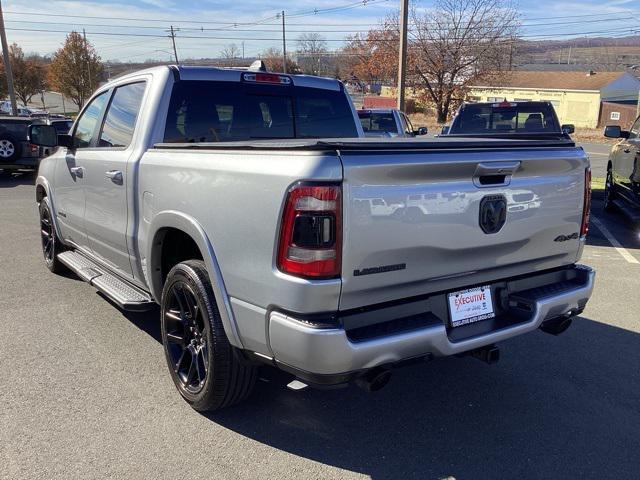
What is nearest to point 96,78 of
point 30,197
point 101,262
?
point 30,197

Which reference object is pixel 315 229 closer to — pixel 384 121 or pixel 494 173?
pixel 494 173

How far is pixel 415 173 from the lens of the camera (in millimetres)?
2611

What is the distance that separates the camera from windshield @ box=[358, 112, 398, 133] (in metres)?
13.4

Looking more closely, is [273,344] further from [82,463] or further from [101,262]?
[101,262]

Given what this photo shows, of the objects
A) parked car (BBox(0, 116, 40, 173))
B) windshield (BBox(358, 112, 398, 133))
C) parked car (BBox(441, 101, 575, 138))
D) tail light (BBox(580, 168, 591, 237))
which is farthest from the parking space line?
parked car (BBox(0, 116, 40, 173))

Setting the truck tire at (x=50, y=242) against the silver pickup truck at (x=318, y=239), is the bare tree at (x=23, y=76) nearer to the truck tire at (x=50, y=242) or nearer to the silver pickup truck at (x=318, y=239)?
the truck tire at (x=50, y=242)

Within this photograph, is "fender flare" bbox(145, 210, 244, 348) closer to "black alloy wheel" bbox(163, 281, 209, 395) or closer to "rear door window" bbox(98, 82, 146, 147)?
"black alloy wheel" bbox(163, 281, 209, 395)

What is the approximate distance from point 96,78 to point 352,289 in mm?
64115

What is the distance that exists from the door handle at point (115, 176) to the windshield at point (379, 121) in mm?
9805

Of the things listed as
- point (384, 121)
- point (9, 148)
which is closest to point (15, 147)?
point (9, 148)

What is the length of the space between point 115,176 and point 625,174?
25.6ft

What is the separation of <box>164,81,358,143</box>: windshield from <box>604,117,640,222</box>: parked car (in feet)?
17.4

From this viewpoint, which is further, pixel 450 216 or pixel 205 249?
pixel 205 249

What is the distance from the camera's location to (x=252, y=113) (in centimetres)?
430
